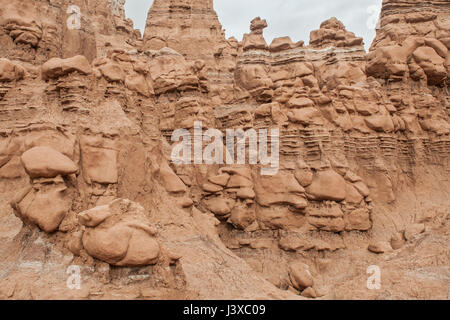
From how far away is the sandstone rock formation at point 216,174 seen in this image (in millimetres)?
6339

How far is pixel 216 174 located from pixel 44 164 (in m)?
8.81

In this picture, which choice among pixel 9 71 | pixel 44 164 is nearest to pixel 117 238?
pixel 44 164

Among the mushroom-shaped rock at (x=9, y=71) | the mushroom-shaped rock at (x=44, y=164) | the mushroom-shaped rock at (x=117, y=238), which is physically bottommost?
the mushroom-shaped rock at (x=117, y=238)

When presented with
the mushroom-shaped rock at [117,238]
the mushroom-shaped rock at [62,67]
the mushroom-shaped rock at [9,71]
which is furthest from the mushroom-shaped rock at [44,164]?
the mushroom-shaped rock at [9,71]

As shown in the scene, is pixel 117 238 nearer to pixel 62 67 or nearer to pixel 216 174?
pixel 62 67

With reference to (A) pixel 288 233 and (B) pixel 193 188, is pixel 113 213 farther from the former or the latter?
(A) pixel 288 233

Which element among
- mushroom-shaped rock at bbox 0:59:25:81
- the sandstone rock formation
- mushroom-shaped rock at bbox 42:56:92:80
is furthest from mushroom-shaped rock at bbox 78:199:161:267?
mushroom-shaped rock at bbox 0:59:25:81

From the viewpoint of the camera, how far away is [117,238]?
5543mm

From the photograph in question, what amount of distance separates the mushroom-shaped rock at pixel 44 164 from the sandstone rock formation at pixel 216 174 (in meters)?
0.03

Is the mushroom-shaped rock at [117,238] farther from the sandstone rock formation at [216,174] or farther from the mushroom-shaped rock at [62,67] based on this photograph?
the mushroom-shaped rock at [62,67]

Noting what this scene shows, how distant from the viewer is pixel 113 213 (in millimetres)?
5941

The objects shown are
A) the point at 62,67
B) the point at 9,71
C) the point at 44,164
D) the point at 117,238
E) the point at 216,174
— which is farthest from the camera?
the point at 216,174

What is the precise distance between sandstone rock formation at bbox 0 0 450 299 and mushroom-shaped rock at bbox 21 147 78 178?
0.09 feet

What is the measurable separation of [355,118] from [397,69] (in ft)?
11.3
